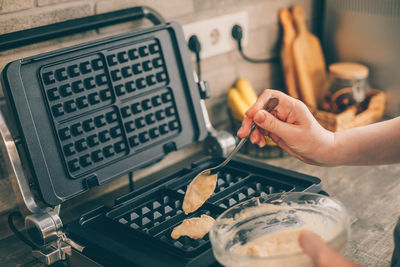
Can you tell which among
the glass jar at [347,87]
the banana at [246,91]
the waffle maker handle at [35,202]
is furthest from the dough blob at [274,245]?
the glass jar at [347,87]

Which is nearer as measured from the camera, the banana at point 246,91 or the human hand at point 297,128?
the human hand at point 297,128

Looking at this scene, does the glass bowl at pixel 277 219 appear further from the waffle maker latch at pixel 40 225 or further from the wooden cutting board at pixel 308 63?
the wooden cutting board at pixel 308 63

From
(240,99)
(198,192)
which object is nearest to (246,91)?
(240,99)

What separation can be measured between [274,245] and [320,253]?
19 cm

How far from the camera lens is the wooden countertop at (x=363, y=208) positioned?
1.05 meters

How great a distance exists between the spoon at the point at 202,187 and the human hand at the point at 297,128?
0.7 inches

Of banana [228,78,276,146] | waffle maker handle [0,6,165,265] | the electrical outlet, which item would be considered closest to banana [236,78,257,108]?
banana [228,78,276,146]

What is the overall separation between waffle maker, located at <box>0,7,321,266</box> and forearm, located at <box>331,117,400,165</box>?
0.32 ft

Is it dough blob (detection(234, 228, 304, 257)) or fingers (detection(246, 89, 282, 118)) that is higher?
fingers (detection(246, 89, 282, 118))

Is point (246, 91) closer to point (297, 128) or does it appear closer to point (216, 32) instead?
point (216, 32)

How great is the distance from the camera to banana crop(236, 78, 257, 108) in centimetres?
166

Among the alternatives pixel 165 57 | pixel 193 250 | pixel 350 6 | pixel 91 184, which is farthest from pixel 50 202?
pixel 350 6

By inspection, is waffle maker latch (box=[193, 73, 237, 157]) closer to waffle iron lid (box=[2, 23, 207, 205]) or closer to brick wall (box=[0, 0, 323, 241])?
waffle iron lid (box=[2, 23, 207, 205])

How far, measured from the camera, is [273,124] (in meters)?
1.08
